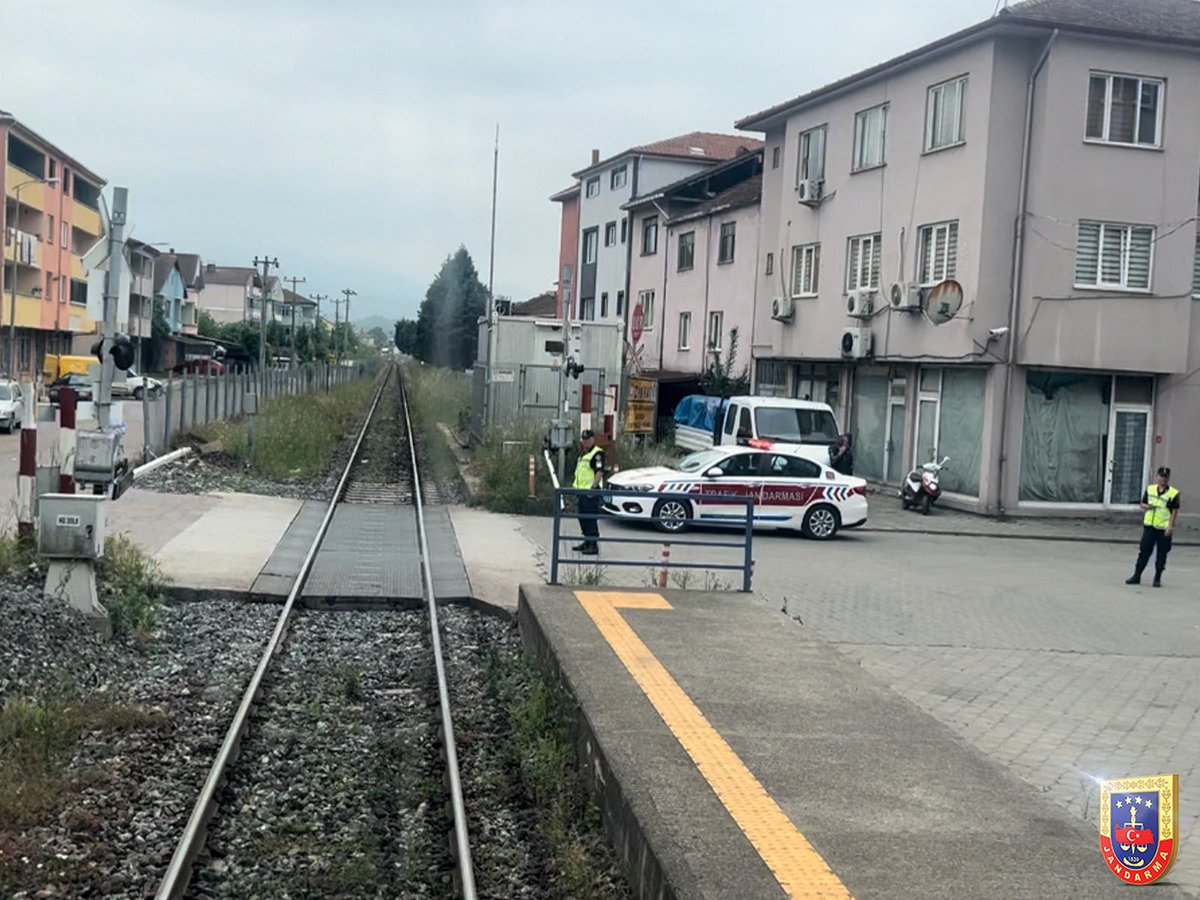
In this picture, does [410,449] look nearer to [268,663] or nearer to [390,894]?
[268,663]

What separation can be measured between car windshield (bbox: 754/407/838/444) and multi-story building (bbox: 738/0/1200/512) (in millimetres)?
2280

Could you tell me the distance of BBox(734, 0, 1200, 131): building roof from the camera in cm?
2478

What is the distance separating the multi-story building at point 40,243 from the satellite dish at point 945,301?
4133 centimetres

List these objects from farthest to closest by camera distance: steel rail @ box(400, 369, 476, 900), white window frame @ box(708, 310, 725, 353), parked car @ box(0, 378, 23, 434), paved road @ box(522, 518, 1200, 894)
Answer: white window frame @ box(708, 310, 725, 353), parked car @ box(0, 378, 23, 434), paved road @ box(522, 518, 1200, 894), steel rail @ box(400, 369, 476, 900)

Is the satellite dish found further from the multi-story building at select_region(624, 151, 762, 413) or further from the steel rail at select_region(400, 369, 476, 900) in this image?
the steel rail at select_region(400, 369, 476, 900)

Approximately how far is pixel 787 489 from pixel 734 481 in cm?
88

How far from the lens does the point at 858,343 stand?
29.5m

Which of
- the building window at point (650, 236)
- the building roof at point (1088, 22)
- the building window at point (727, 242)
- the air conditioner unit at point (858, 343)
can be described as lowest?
the air conditioner unit at point (858, 343)

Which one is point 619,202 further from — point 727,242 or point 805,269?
point 805,269

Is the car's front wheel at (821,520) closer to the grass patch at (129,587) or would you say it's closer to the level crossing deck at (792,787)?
the grass patch at (129,587)

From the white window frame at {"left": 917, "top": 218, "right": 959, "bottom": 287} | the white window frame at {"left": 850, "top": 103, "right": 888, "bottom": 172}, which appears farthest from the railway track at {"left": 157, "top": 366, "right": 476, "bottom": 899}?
the white window frame at {"left": 850, "top": 103, "right": 888, "bottom": 172}

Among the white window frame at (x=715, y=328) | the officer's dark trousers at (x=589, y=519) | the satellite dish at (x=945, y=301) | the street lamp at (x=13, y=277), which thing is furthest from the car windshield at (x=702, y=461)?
the street lamp at (x=13, y=277)

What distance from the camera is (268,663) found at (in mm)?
10672

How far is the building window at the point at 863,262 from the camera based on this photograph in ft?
97.2
